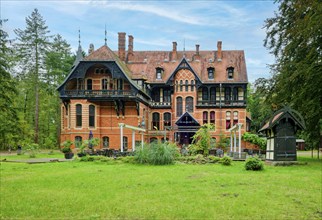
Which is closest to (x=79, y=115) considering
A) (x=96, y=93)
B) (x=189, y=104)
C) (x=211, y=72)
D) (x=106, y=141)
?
(x=96, y=93)

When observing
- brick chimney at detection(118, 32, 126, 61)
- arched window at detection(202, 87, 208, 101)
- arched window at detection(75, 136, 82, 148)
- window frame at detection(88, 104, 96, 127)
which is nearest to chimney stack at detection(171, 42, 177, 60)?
arched window at detection(202, 87, 208, 101)

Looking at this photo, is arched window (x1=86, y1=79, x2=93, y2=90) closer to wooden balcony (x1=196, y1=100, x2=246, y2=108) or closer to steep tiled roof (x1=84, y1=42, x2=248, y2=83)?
steep tiled roof (x1=84, y1=42, x2=248, y2=83)

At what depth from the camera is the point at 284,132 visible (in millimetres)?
21016

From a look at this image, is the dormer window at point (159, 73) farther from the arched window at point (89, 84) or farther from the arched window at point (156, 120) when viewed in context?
the arched window at point (89, 84)

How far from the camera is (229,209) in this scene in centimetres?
822

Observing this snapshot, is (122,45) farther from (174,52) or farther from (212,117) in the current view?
(212,117)

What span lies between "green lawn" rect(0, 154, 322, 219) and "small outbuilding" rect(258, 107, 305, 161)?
22.5 feet

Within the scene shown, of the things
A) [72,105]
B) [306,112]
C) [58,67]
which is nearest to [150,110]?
[72,105]

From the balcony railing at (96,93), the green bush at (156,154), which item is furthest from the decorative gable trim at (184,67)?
the green bush at (156,154)

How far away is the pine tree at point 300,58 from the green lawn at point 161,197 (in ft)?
26.2

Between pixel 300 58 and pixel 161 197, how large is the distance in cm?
1591

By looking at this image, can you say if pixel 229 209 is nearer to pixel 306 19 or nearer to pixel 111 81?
pixel 306 19

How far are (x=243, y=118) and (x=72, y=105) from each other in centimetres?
1876

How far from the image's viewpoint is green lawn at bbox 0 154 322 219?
784cm
